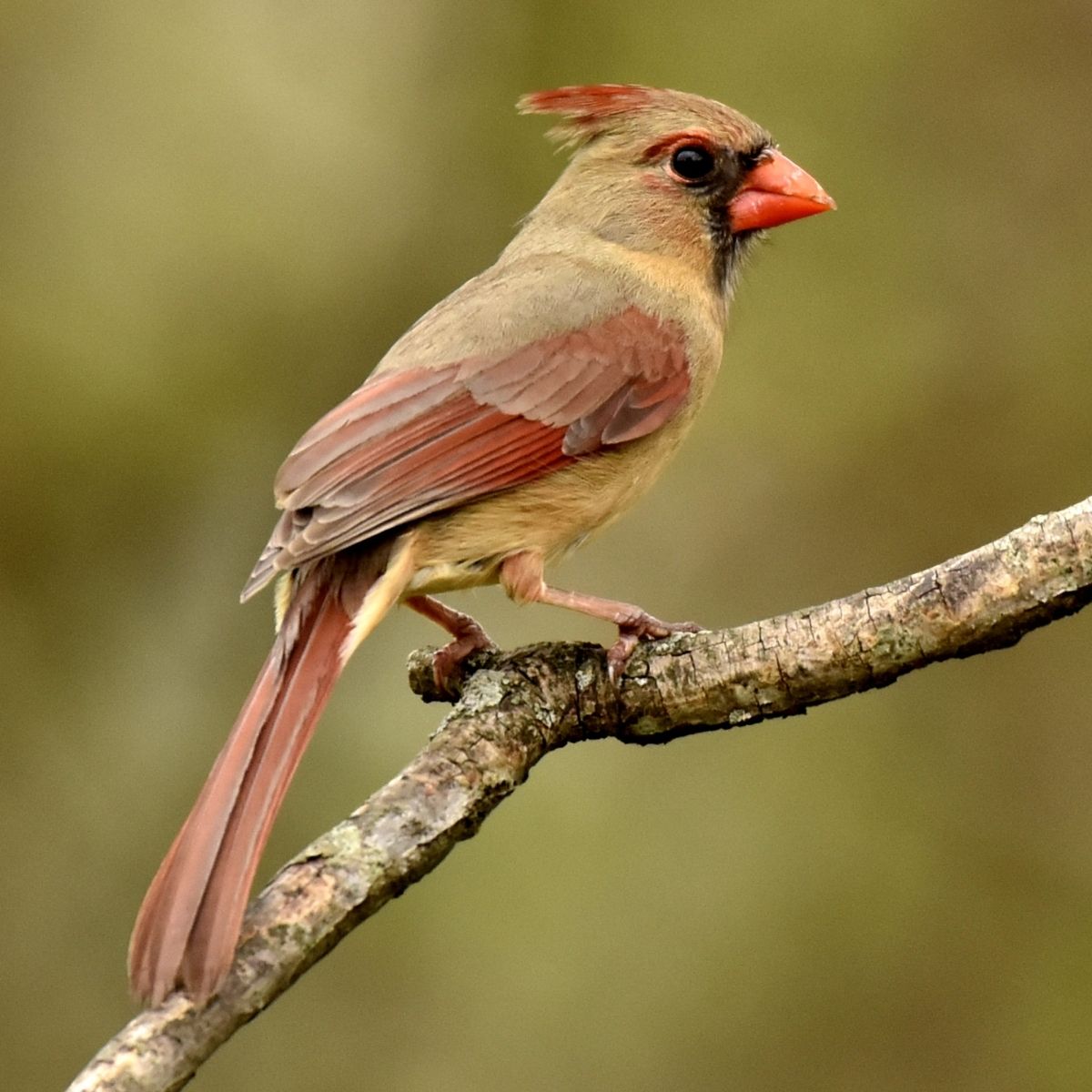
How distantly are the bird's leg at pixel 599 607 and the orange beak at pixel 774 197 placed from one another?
1288 mm

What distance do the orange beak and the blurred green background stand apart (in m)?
0.43

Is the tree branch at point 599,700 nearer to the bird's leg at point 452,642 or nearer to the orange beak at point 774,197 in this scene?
the bird's leg at point 452,642

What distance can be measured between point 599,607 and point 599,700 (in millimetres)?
403

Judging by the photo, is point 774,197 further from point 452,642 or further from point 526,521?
point 452,642

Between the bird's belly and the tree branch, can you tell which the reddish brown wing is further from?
the tree branch

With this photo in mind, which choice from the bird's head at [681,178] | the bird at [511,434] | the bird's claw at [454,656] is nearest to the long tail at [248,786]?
the bird at [511,434]

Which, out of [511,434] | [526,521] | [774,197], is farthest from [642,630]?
[774,197]

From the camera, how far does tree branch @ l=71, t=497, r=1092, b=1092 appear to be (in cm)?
289

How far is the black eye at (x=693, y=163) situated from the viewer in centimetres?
488

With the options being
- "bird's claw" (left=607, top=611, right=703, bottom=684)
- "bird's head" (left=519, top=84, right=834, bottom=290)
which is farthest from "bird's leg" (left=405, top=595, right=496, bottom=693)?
"bird's head" (left=519, top=84, right=834, bottom=290)

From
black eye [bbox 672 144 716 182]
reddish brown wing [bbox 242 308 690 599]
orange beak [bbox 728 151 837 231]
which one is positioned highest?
black eye [bbox 672 144 716 182]

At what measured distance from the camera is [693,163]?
16.0 feet

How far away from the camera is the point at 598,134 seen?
5012 mm

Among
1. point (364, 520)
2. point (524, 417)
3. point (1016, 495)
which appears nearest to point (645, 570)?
point (1016, 495)
